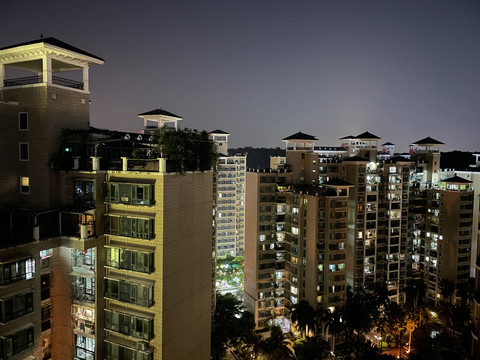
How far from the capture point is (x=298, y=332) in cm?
4216

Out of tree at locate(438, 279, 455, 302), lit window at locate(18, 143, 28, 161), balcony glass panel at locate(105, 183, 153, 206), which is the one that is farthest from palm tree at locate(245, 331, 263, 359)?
tree at locate(438, 279, 455, 302)

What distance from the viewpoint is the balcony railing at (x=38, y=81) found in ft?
52.7

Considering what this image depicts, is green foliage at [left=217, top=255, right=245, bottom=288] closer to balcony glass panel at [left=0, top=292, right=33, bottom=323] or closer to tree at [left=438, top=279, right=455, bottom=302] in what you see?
tree at [left=438, top=279, right=455, bottom=302]

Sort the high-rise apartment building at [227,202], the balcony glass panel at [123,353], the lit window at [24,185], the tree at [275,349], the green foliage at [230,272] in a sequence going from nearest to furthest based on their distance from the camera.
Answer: the balcony glass panel at [123,353] < the lit window at [24,185] < the tree at [275,349] < the green foliage at [230,272] < the high-rise apartment building at [227,202]

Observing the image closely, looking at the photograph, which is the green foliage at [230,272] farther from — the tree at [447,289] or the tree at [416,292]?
the tree at [447,289]

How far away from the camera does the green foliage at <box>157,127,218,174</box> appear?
1502 cm

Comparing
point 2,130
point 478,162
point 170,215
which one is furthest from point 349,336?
point 478,162

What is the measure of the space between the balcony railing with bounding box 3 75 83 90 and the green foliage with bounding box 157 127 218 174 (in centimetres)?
550

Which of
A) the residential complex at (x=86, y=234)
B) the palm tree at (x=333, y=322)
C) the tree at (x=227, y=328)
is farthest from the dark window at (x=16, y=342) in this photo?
the palm tree at (x=333, y=322)

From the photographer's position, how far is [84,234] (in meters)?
14.6

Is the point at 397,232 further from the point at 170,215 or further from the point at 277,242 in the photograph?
the point at 170,215

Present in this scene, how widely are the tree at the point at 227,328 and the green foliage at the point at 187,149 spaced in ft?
69.1

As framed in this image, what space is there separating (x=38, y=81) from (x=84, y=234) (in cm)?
810

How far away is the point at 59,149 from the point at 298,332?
124 ft
